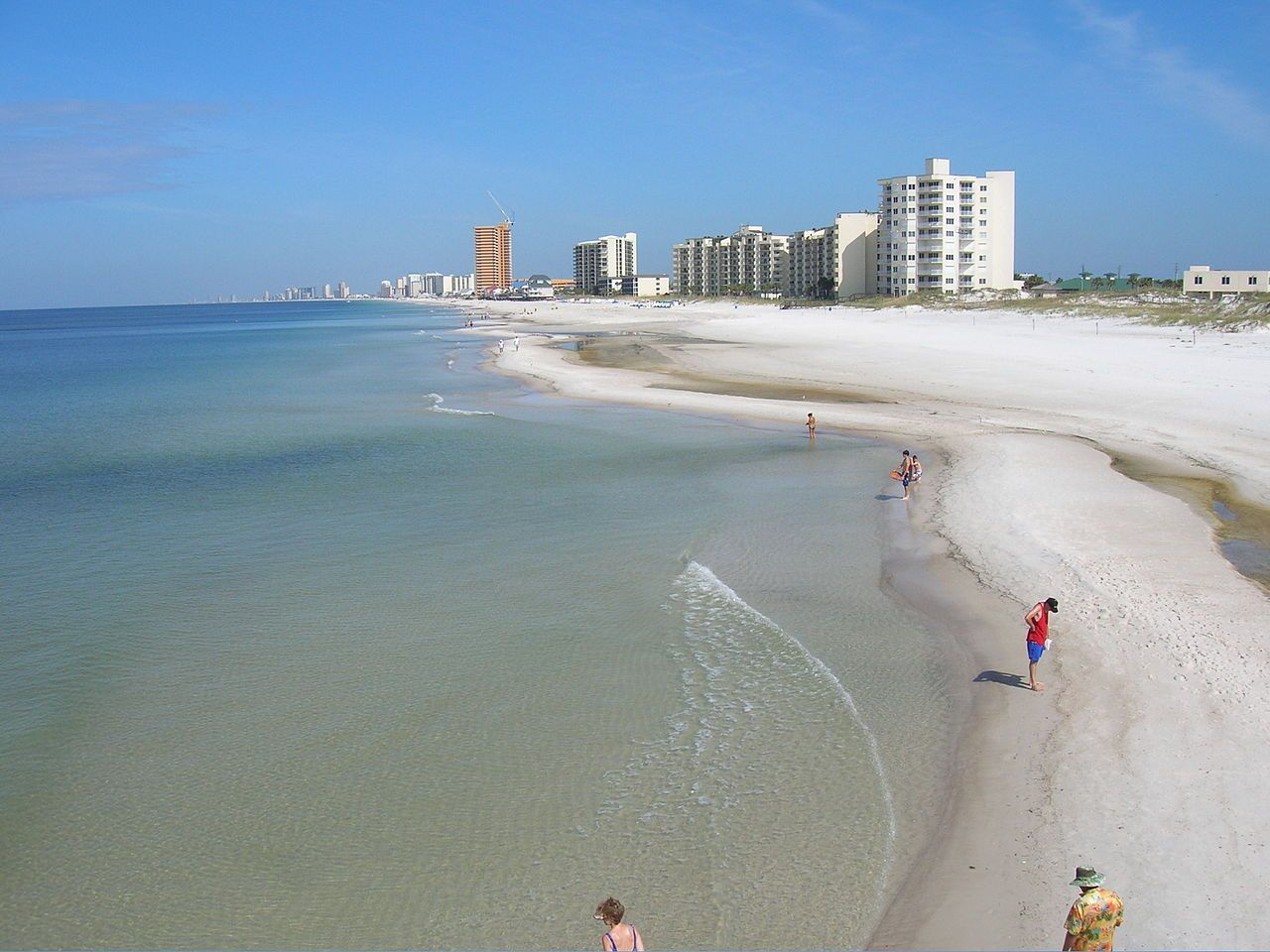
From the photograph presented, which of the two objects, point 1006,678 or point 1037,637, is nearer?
point 1037,637

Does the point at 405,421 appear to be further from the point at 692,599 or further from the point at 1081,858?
the point at 1081,858

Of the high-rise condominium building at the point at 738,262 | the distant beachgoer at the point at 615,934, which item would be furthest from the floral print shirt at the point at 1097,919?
the high-rise condominium building at the point at 738,262

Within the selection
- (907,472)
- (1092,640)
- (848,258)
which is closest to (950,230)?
(848,258)

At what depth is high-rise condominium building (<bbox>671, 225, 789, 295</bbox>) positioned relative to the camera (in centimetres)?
16560

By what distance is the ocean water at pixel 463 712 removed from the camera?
27.3 feet

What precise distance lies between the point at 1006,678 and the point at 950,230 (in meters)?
102

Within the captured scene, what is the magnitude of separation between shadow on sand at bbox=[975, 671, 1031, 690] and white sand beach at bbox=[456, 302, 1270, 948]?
0.13 feet

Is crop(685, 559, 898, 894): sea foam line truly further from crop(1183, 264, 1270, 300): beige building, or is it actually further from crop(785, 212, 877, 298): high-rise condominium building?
crop(785, 212, 877, 298): high-rise condominium building

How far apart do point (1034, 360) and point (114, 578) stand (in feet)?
127

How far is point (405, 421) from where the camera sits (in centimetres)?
3731

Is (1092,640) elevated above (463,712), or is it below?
above

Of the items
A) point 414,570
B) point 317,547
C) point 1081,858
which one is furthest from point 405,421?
point 1081,858

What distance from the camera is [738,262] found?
180 meters

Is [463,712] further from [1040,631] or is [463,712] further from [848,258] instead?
[848,258]
